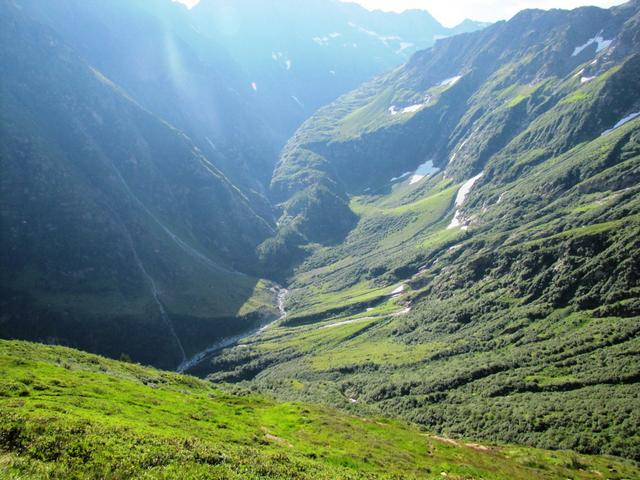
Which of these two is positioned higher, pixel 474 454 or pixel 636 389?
pixel 474 454

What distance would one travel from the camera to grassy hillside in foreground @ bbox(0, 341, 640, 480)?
3309 centimetres

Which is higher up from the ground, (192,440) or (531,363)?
(192,440)

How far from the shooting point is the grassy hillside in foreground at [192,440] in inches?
1303

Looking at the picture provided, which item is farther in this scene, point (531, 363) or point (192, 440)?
point (531, 363)

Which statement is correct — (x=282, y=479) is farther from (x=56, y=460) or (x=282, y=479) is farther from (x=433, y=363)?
(x=433, y=363)

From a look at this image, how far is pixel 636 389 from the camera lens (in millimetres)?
108500

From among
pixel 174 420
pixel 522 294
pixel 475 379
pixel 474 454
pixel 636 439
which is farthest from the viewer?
pixel 522 294

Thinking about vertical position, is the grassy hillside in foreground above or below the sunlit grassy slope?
above

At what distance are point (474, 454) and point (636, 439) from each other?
143 feet

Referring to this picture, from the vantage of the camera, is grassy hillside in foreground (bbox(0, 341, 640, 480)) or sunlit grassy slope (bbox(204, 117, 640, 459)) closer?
grassy hillside in foreground (bbox(0, 341, 640, 480))

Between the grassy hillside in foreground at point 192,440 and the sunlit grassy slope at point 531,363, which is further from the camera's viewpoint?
the sunlit grassy slope at point 531,363

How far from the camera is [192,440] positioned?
143 ft

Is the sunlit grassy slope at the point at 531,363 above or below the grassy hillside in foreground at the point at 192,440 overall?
below

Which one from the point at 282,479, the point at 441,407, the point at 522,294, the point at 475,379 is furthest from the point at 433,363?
the point at 282,479
